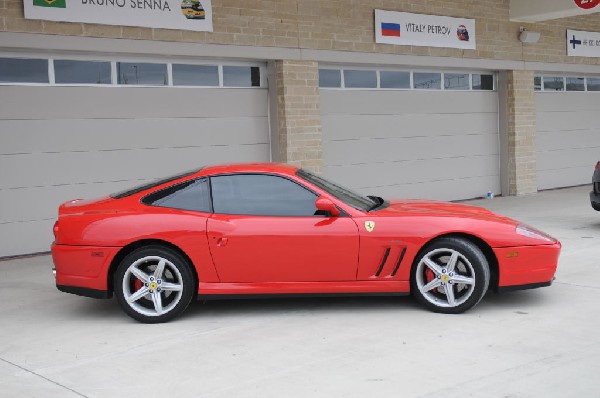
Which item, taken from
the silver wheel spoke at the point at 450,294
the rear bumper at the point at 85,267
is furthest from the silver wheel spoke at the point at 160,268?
the silver wheel spoke at the point at 450,294

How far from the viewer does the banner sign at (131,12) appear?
32.0 feet

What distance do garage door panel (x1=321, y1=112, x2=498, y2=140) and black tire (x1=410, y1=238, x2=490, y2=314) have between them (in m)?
7.33

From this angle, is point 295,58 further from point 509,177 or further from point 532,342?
point 532,342

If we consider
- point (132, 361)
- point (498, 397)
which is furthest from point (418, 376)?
point (132, 361)

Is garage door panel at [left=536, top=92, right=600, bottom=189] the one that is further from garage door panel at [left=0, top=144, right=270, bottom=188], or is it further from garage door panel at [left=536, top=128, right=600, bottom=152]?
garage door panel at [left=0, top=144, right=270, bottom=188]

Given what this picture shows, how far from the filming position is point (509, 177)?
16609 mm

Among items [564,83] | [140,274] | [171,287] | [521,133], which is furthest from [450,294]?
[564,83]

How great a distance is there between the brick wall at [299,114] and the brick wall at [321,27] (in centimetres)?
43

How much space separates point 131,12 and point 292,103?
10.1 ft

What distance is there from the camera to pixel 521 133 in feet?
54.5

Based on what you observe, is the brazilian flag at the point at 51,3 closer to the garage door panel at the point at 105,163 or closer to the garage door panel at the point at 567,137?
the garage door panel at the point at 105,163

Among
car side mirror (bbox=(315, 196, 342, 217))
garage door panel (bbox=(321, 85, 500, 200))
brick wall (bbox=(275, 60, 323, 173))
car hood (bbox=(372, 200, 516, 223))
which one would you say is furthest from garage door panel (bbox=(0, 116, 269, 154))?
car side mirror (bbox=(315, 196, 342, 217))

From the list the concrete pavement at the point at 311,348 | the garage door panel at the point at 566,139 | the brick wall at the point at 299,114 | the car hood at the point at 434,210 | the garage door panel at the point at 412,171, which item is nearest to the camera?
the concrete pavement at the point at 311,348

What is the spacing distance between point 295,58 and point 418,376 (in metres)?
8.61
